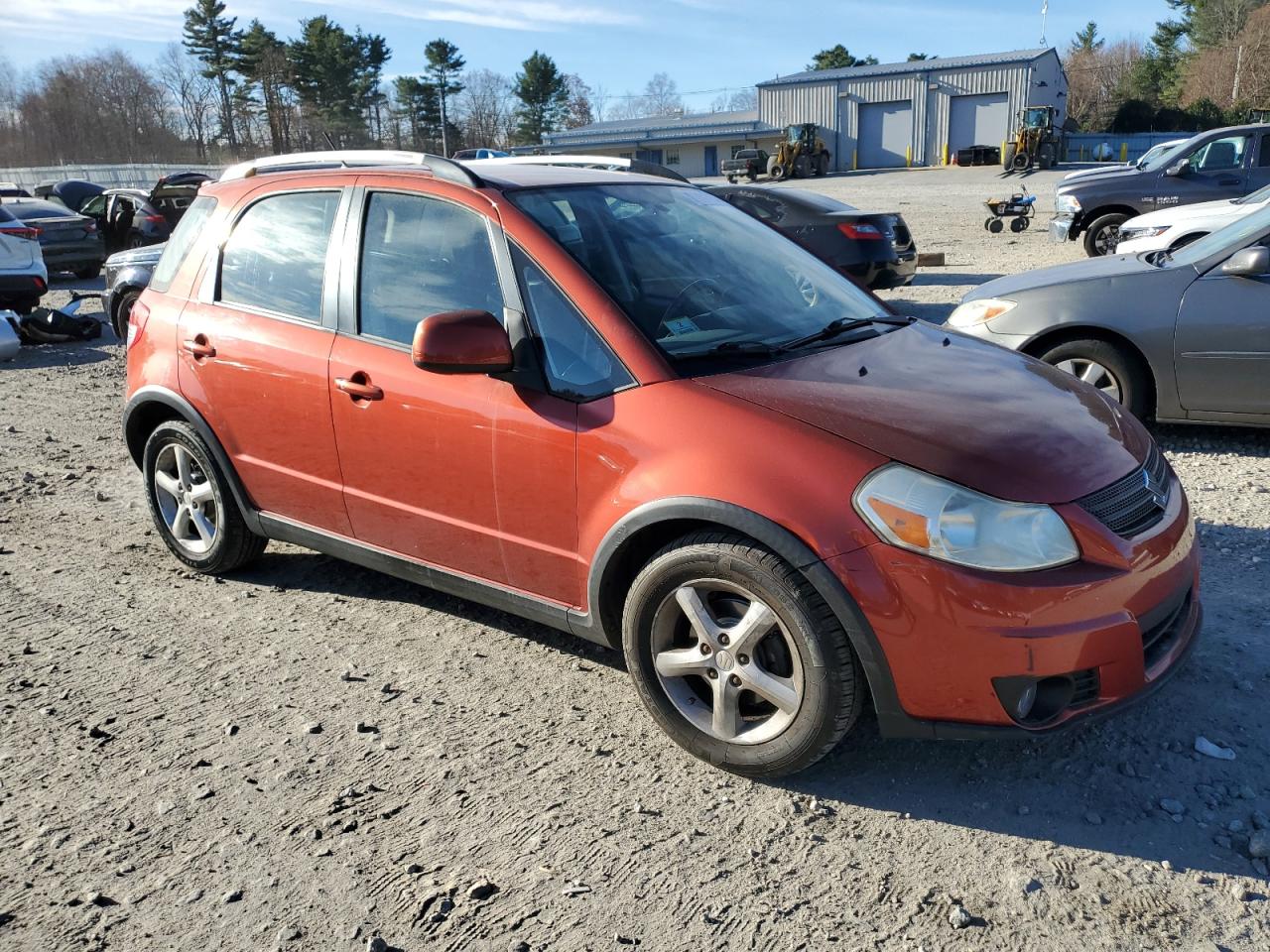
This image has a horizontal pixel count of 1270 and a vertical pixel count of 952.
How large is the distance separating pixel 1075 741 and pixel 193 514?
12.5ft

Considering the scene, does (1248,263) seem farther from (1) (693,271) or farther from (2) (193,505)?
(2) (193,505)

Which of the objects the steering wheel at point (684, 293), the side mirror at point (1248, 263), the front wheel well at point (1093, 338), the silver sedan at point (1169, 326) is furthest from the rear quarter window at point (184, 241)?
the side mirror at point (1248, 263)

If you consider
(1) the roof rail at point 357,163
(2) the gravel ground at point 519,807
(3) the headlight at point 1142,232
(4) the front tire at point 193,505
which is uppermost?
(1) the roof rail at point 357,163

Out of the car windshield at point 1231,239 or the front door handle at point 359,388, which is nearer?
the front door handle at point 359,388

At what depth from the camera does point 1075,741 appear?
3.14 meters

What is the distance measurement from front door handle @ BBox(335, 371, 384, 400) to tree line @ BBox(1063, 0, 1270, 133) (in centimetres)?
6291

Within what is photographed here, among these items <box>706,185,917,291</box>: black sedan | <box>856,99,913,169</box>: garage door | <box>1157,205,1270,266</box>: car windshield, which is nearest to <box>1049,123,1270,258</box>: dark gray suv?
<box>706,185,917,291</box>: black sedan

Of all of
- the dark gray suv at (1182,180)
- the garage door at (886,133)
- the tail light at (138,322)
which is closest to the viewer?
the tail light at (138,322)

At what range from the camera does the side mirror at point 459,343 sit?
3092 millimetres

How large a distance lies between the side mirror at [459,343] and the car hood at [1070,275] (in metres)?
4.20

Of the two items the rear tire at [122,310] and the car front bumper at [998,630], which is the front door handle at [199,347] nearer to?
the car front bumper at [998,630]

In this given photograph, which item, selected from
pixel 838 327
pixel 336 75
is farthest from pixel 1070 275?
pixel 336 75

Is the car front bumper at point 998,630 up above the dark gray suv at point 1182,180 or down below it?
below

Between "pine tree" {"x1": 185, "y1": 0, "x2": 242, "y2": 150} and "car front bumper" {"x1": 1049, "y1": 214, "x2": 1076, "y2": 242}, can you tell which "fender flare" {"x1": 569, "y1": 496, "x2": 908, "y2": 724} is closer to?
"car front bumper" {"x1": 1049, "y1": 214, "x2": 1076, "y2": 242}
